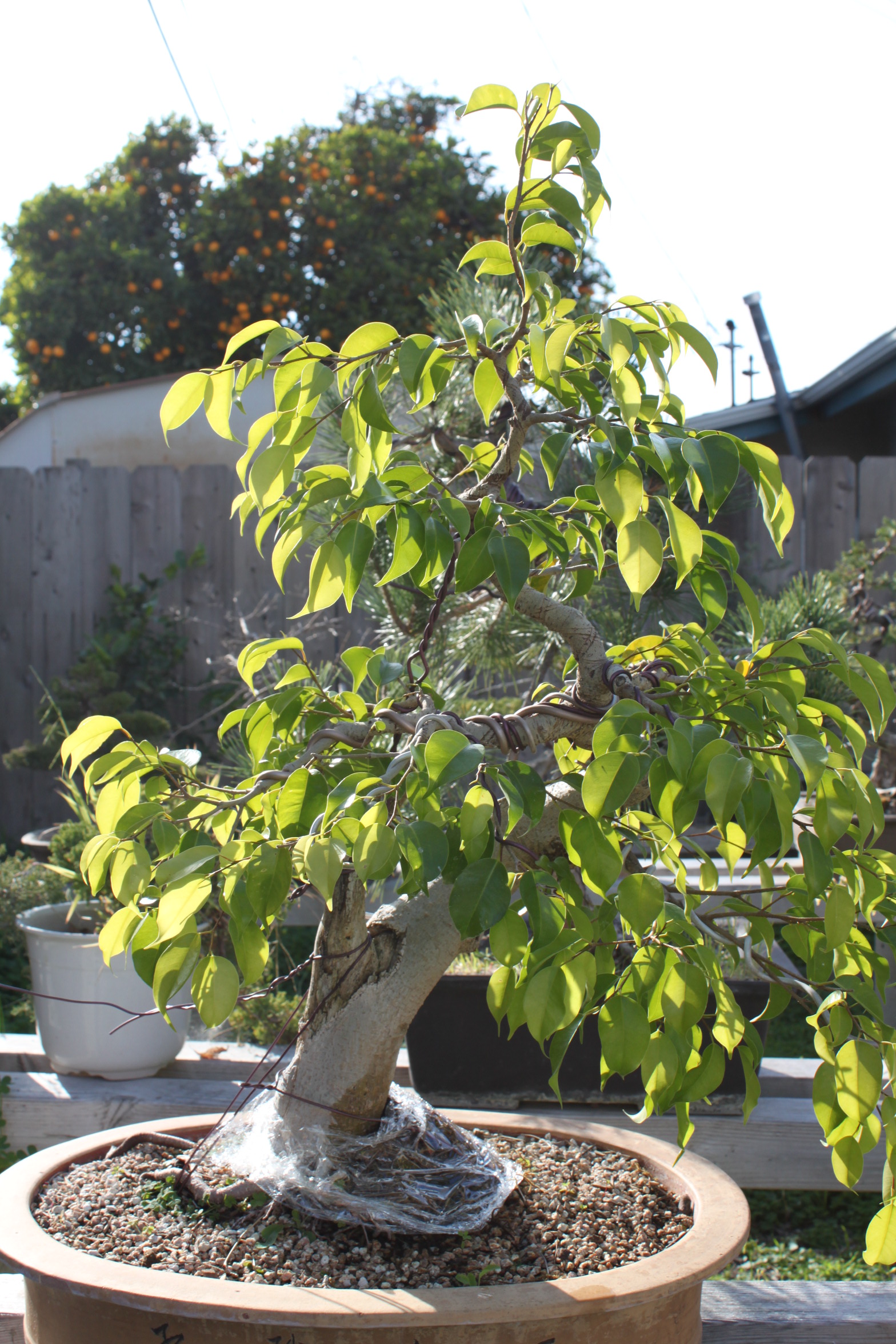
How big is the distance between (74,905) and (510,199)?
143 centimetres

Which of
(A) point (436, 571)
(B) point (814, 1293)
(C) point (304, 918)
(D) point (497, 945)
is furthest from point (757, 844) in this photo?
(C) point (304, 918)

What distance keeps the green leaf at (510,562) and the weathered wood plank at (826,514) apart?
3045 millimetres

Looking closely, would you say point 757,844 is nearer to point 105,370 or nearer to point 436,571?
point 436,571

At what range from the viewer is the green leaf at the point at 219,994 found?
0.60m

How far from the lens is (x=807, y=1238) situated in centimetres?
180

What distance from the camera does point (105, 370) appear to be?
8.34m

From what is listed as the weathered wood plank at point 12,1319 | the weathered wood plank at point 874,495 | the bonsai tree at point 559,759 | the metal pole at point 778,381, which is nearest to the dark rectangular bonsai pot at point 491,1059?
the weathered wood plank at point 12,1319

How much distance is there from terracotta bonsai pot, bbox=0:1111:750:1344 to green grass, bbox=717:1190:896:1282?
96 centimetres

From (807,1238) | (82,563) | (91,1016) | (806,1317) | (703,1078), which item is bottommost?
(807,1238)

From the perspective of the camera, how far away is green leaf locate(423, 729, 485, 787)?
0.53 meters

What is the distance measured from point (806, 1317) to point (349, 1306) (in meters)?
0.51

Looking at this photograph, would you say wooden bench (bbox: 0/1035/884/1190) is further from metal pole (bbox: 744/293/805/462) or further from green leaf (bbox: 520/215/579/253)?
metal pole (bbox: 744/293/805/462)

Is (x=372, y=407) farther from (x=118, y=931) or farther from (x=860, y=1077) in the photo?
(x=860, y=1077)

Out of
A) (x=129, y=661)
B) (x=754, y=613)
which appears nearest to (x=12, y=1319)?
(x=754, y=613)
